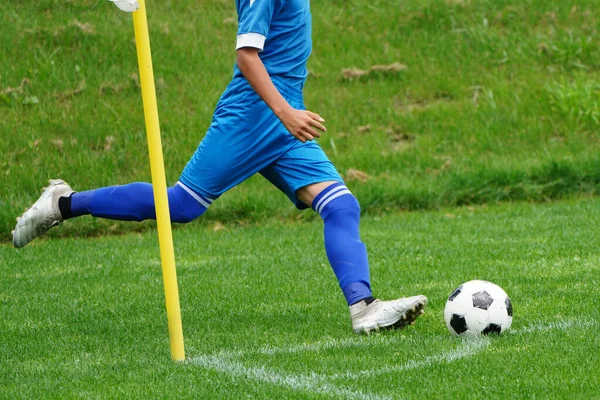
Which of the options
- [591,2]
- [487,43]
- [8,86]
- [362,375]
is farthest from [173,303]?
[591,2]

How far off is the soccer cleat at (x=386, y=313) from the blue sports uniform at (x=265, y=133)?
759 mm

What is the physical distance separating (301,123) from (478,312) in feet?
4.20

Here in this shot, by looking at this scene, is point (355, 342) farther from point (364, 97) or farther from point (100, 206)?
point (364, 97)

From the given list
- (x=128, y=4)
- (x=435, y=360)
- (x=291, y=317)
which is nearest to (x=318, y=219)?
(x=291, y=317)

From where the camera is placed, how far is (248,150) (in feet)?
17.2

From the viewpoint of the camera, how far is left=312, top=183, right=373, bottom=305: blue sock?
5.13 m

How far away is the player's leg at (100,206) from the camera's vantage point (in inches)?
211

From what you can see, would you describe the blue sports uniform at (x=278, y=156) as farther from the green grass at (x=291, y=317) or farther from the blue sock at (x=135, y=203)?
the green grass at (x=291, y=317)

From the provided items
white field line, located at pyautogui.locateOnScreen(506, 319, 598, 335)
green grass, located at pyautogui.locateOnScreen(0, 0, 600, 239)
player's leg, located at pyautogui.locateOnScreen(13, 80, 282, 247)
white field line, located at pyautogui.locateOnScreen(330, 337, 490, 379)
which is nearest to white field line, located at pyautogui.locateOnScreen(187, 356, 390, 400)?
white field line, located at pyautogui.locateOnScreen(330, 337, 490, 379)

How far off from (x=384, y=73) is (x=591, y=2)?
3608 millimetres

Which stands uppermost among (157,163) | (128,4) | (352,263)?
(128,4)

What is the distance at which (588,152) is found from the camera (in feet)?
38.5

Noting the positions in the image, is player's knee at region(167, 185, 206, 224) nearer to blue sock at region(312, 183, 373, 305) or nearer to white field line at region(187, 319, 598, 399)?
blue sock at region(312, 183, 373, 305)

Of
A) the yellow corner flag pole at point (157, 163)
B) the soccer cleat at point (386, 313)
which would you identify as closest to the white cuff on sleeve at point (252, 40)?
the yellow corner flag pole at point (157, 163)
